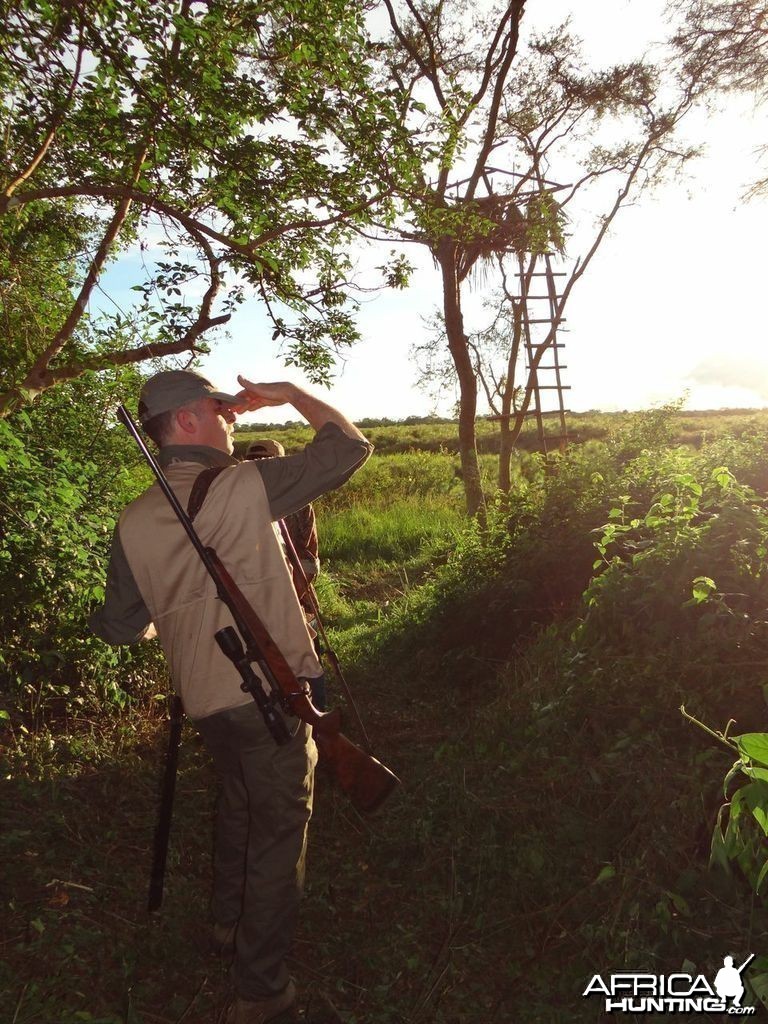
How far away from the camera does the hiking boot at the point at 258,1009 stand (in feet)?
9.86

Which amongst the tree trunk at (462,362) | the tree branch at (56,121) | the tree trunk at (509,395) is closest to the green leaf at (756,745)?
the tree branch at (56,121)

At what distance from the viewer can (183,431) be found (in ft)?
9.94

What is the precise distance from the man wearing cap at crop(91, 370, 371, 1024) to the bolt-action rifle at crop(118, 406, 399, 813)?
87mm

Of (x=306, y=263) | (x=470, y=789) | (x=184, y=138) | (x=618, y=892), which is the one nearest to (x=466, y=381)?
(x=306, y=263)

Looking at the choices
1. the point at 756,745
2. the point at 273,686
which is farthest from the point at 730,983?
the point at 273,686

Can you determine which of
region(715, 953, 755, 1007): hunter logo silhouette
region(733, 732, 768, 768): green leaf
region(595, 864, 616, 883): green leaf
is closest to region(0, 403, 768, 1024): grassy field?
region(595, 864, 616, 883): green leaf

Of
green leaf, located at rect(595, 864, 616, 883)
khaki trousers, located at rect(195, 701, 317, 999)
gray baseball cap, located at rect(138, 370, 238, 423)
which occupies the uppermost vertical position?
gray baseball cap, located at rect(138, 370, 238, 423)

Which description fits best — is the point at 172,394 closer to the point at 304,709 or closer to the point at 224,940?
the point at 304,709

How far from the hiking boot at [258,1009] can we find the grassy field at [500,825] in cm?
31

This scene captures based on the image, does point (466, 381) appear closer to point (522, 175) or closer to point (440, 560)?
point (440, 560)

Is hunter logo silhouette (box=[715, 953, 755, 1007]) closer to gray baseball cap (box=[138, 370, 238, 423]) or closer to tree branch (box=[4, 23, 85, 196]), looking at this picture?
gray baseball cap (box=[138, 370, 238, 423])

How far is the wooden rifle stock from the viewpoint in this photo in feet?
9.36

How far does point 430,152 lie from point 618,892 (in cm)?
602

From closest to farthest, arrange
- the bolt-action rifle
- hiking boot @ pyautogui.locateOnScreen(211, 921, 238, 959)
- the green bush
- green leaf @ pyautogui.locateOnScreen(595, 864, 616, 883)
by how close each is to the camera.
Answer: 1. the bolt-action rifle
2. hiking boot @ pyautogui.locateOnScreen(211, 921, 238, 959)
3. green leaf @ pyautogui.locateOnScreen(595, 864, 616, 883)
4. the green bush
